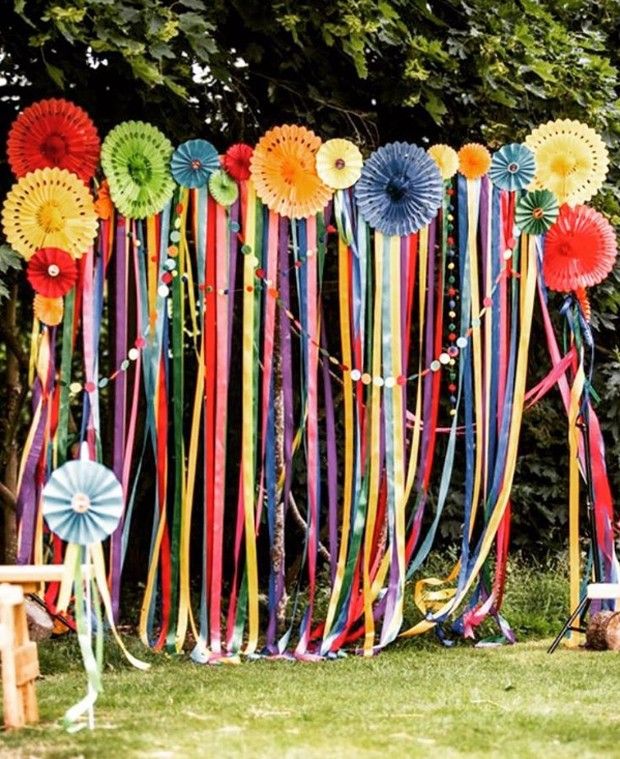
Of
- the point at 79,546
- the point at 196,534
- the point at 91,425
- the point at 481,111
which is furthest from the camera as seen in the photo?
the point at 196,534

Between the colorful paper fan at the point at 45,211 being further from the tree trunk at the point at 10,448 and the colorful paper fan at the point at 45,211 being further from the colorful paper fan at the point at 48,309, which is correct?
the tree trunk at the point at 10,448

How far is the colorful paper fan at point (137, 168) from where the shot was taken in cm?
559

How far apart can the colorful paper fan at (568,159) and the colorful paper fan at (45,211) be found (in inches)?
78.5

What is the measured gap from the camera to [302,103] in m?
6.43

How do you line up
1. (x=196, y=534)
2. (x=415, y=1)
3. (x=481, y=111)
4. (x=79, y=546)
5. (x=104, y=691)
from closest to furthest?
(x=79, y=546) → (x=104, y=691) → (x=415, y=1) → (x=481, y=111) → (x=196, y=534)

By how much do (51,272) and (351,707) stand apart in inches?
85.3

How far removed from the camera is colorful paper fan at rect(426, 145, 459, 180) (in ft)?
19.3

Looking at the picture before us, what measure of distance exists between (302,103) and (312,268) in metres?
1.03

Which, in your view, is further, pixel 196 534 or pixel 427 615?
pixel 196 534

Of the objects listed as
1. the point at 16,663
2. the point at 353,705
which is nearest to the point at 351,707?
the point at 353,705

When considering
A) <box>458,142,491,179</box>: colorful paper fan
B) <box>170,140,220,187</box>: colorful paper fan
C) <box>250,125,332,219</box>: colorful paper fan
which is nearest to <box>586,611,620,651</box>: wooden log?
<box>458,142,491,179</box>: colorful paper fan

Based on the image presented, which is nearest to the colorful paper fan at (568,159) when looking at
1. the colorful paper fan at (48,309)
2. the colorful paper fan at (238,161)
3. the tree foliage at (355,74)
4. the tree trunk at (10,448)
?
the tree foliage at (355,74)

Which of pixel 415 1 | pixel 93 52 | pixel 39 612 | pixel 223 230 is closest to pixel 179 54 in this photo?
pixel 93 52

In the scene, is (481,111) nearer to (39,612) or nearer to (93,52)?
(93,52)
